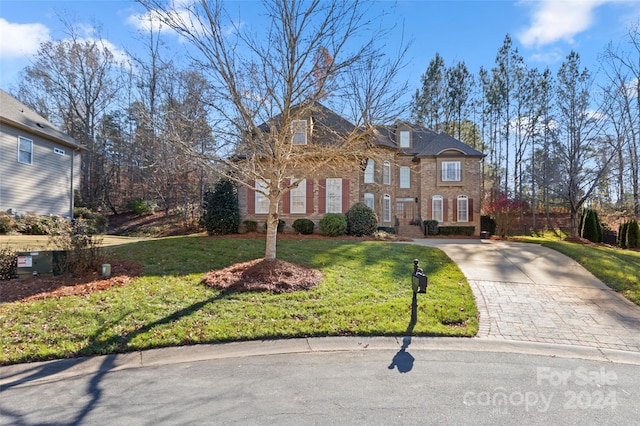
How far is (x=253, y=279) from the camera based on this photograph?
675 centimetres

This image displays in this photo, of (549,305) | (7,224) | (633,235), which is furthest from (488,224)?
(7,224)

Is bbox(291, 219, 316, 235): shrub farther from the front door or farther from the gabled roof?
the front door

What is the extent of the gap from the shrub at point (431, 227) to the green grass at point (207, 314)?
13.3 meters

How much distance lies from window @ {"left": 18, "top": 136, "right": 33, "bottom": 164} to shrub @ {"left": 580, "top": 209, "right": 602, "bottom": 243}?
1183 inches

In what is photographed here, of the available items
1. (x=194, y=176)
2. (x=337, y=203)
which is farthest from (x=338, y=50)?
(x=194, y=176)

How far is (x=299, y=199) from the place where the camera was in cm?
1761

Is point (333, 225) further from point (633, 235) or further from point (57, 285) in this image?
point (633, 235)

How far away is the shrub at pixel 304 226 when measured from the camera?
16.6 meters

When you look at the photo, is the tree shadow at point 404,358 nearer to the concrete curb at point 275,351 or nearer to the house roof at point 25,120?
the concrete curb at point 275,351

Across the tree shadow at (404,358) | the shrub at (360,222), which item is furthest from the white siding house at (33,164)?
the tree shadow at (404,358)

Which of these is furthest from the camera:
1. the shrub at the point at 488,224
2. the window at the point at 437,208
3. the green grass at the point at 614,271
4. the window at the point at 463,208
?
the shrub at the point at 488,224

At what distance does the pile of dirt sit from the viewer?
649 cm

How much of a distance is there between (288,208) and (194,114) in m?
9.44

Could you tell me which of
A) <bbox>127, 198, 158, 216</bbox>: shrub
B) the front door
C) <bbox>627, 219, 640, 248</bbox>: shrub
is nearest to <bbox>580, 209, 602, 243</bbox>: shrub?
<bbox>627, 219, 640, 248</bbox>: shrub
